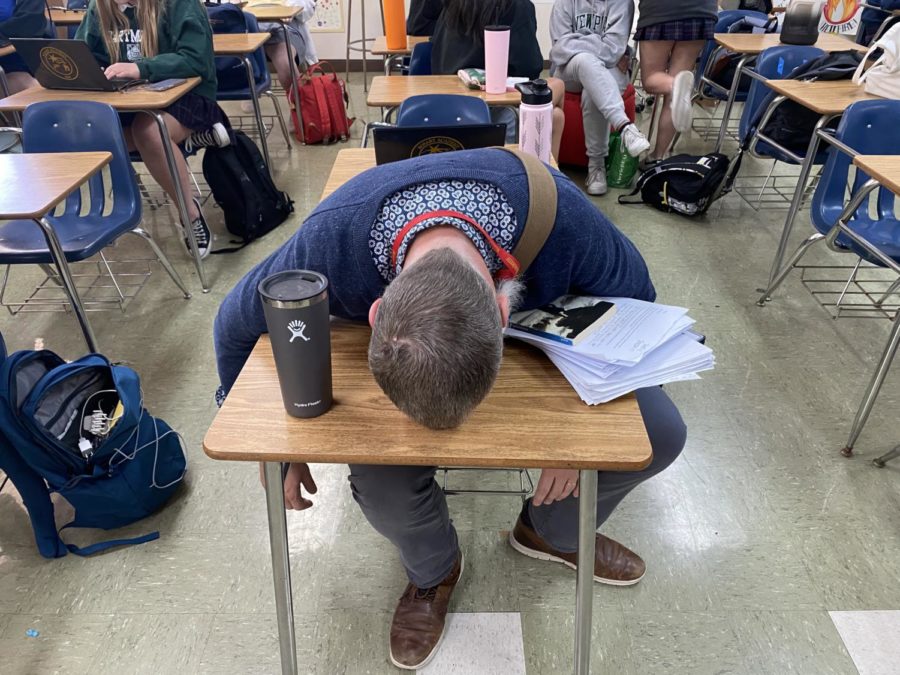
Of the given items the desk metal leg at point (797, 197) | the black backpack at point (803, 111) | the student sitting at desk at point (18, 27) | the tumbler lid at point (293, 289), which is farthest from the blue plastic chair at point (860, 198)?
the student sitting at desk at point (18, 27)

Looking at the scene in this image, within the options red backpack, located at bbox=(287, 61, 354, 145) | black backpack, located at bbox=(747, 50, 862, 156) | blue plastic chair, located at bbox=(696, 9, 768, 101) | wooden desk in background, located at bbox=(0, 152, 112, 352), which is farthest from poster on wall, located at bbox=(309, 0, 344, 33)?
wooden desk in background, located at bbox=(0, 152, 112, 352)

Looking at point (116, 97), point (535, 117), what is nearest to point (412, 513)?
point (535, 117)

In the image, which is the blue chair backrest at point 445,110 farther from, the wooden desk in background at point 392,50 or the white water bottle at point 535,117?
the wooden desk in background at point 392,50

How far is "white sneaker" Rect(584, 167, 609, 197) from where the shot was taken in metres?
3.39

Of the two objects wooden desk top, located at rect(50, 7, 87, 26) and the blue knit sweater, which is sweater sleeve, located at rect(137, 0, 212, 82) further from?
the blue knit sweater

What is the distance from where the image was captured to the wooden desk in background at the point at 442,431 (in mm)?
806

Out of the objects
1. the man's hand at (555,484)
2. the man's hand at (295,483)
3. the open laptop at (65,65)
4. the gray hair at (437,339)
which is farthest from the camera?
the open laptop at (65,65)

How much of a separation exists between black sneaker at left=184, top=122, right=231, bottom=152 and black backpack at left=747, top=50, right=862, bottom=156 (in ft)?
7.62

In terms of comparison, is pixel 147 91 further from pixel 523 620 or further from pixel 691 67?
pixel 691 67

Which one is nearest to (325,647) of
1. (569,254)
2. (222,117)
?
(569,254)

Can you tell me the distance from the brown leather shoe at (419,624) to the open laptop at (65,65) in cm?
230

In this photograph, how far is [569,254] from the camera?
0.98 meters

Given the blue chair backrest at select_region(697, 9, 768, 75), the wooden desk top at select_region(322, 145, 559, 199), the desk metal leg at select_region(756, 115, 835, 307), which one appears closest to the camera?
the wooden desk top at select_region(322, 145, 559, 199)

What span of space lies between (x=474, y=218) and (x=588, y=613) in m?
0.70
